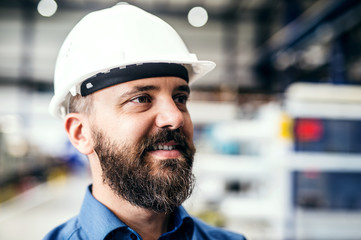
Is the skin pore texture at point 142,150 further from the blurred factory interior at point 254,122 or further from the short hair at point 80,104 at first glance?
the blurred factory interior at point 254,122

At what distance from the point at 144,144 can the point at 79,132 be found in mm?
351

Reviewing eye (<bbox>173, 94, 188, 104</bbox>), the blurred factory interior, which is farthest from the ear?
the blurred factory interior

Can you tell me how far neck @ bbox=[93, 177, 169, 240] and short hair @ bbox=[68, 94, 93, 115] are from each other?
29cm

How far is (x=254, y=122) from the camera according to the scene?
4.30m

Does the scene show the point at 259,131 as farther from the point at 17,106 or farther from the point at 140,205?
the point at 17,106

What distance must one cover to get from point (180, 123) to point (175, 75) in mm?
206

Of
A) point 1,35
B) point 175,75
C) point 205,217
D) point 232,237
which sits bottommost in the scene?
point 205,217

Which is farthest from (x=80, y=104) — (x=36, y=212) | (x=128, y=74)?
(x=36, y=212)

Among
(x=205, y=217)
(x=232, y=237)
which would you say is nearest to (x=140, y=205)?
(x=232, y=237)

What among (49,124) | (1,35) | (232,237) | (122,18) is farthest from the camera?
(49,124)

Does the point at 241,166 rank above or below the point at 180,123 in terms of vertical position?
below

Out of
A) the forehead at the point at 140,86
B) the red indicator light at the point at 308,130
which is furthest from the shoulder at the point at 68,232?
the red indicator light at the point at 308,130

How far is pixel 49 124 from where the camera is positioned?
16.0m

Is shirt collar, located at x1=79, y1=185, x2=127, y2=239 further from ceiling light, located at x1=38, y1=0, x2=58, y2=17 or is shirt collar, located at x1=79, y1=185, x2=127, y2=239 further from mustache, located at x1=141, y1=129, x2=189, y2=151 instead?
ceiling light, located at x1=38, y1=0, x2=58, y2=17
